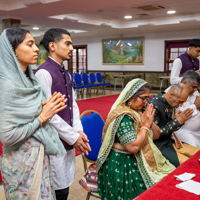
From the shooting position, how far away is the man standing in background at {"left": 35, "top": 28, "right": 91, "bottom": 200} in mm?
1836

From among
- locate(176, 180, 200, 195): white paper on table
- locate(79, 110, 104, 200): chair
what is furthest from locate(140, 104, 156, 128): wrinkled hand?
locate(79, 110, 104, 200): chair

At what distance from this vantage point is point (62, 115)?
193 centimetres

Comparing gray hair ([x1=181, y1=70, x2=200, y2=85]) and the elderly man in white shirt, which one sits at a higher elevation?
gray hair ([x1=181, y1=70, x2=200, y2=85])

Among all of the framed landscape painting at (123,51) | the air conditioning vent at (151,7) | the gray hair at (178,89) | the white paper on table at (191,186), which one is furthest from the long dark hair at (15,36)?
the framed landscape painting at (123,51)

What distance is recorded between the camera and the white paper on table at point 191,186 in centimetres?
138

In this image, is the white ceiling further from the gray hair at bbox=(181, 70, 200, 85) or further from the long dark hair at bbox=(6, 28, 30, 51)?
the long dark hair at bbox=(6, 28, 30, 51)

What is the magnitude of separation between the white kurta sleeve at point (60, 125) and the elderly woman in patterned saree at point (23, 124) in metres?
0.23

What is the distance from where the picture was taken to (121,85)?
45.4 ft

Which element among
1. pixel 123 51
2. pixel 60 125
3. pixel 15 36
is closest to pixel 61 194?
pixel 60 125

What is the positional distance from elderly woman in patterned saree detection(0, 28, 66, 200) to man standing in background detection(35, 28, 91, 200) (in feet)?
1.00

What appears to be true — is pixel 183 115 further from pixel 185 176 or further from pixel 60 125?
pixel 60 125

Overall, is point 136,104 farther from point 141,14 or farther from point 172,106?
point 141,14

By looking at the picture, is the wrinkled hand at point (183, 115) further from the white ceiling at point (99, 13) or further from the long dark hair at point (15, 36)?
the white ceiling at point (99, 13)

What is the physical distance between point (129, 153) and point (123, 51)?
470 inches
